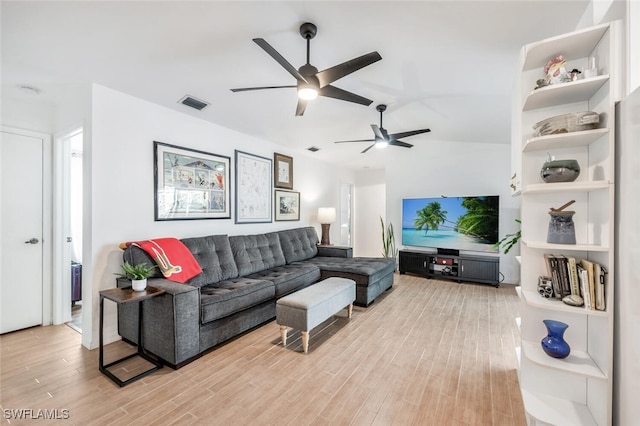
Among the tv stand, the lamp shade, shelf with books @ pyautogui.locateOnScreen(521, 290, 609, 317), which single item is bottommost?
the tv stand

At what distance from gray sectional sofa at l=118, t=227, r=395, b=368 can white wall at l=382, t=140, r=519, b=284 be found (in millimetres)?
2167

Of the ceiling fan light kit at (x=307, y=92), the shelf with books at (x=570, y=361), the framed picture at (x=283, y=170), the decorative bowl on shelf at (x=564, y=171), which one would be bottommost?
the shelf with books at (x=570, y=361)

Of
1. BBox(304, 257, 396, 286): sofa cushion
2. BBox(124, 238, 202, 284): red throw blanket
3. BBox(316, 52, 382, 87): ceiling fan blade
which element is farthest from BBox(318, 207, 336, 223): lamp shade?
BBox(316, 52, 382, 87): ceiling fan blade

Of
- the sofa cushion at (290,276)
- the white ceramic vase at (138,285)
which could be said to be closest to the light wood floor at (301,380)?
the sofa cushion at (290,276)

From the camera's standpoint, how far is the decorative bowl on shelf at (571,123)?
1.42m

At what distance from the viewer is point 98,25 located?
6.31ft

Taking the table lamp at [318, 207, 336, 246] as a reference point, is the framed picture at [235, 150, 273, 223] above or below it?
above

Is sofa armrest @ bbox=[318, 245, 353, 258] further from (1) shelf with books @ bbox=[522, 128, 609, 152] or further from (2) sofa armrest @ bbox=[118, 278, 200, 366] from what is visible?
(1) shelf with books @ bbox=[522, 128, 609, 152]

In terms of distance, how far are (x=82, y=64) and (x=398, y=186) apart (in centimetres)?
542

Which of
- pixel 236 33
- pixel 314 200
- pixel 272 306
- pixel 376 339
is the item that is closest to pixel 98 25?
pixel 236 33

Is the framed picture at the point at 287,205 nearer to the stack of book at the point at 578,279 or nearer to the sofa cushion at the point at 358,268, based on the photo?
the sofa cushion at the point at 358,268

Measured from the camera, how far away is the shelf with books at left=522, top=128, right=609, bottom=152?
1.39 meters

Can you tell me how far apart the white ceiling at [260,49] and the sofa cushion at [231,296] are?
6.83 ft

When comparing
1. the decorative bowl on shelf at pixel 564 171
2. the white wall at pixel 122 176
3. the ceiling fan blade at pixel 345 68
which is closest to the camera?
the decorative bowl on shelf at pixel 564 171
